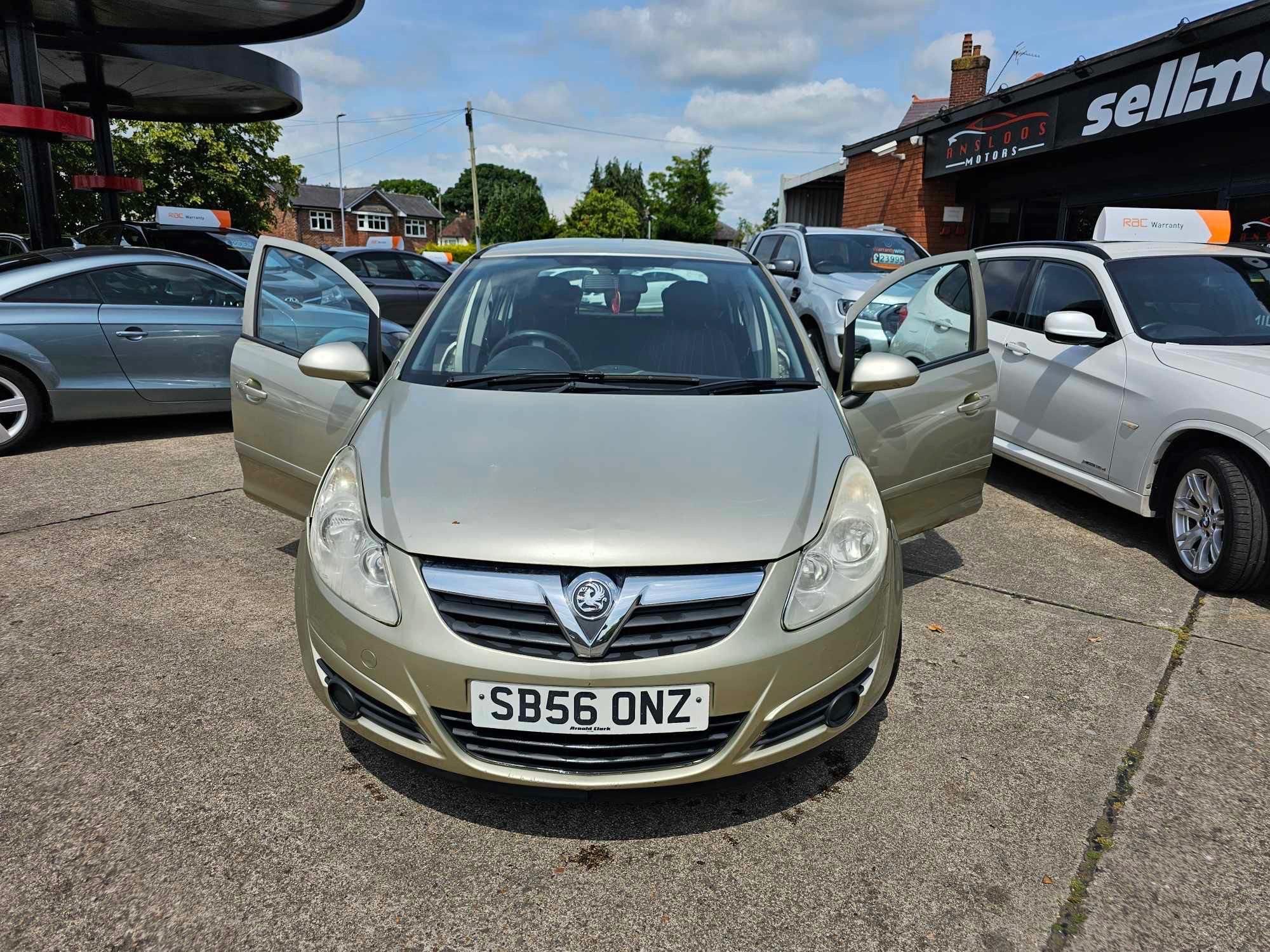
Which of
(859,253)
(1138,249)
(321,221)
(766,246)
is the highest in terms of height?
(321,221)

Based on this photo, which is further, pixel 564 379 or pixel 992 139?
pixel 992 139

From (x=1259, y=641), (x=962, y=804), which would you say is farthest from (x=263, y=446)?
(x=1259, y=641)

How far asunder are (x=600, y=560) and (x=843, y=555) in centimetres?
69

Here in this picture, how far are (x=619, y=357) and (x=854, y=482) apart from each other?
1071 mm

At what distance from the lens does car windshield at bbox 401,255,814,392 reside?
2.96 m

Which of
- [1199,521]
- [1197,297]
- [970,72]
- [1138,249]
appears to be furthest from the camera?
[970,72]

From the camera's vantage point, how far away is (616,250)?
Result: 3566mm

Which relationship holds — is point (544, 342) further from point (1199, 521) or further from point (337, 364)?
point (1199, 521)

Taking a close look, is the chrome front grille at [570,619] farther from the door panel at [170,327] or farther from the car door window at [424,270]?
the car door window at [424,270]

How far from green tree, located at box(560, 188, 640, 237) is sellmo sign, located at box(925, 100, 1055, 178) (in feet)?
204

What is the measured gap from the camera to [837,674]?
7.00 feet

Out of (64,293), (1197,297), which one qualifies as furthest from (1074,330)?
(64,293)

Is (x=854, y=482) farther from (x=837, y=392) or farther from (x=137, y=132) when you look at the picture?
(x=137, y=132)

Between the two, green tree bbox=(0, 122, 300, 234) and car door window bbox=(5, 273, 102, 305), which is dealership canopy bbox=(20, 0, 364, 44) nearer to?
car door window bbox=(5, 273, 102, 305)
